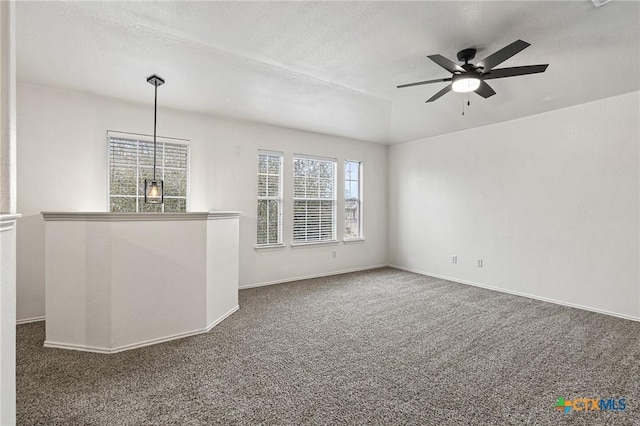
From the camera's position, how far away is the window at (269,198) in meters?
5.34

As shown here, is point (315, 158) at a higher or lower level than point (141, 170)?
higher

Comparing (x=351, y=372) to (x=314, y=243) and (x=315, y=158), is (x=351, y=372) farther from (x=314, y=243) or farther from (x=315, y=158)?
(x=315, y=158)

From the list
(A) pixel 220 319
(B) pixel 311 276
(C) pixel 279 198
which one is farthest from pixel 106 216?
(B) pixel 311 276

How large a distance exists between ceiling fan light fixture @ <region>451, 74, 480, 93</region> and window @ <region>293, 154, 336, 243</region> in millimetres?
3196

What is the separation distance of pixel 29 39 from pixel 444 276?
21.1 ft

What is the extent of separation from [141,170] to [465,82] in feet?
13.7

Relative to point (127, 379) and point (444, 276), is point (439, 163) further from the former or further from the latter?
point (127, 379)

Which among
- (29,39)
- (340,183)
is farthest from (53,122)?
(340,183)

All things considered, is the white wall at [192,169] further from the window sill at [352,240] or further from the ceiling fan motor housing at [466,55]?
the ceiling fan motor housing at [466,55]

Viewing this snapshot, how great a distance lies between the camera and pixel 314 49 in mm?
3104

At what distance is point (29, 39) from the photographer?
2857 millimetres

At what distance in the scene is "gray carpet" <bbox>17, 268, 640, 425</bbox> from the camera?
6.58 feet

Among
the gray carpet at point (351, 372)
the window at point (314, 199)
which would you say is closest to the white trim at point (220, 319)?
the gray carpet at point (351, 372)

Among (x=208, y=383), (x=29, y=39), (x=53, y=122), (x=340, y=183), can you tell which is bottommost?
(x=208, y=383)
